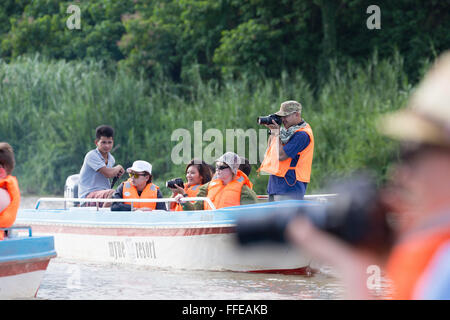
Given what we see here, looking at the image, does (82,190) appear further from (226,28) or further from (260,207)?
(226,28)

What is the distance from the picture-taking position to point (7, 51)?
29578 mm

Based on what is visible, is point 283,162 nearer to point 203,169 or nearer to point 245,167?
point 245,167

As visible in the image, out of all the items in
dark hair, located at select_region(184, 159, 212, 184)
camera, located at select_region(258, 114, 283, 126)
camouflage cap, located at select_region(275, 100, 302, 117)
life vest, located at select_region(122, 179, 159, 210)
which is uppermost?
camouflage cap, located at select_region(275, 100, 302, 117)

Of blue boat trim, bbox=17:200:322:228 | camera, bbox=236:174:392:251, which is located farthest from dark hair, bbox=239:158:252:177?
camera, bbox=236:174:392:251

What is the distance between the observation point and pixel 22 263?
679 cm

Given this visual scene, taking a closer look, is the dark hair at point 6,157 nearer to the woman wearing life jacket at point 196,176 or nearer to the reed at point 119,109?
the woman wearing life jacket at point 196,176

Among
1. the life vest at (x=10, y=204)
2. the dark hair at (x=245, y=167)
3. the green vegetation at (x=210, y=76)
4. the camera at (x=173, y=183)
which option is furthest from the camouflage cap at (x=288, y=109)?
the green vegetation at (x=210, y=76)

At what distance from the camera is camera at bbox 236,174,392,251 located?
1.14 meters

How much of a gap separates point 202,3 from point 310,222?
80.2 feet

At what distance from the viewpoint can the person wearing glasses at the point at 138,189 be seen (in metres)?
9.66

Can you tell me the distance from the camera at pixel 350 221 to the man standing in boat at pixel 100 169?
8.46 meters

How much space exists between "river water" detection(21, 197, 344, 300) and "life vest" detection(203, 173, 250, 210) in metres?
0.79

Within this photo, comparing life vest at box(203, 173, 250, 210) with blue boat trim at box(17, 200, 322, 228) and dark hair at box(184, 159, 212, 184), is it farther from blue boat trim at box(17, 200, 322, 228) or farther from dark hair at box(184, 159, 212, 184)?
dark hair at box(184, 159, 212, 184)
